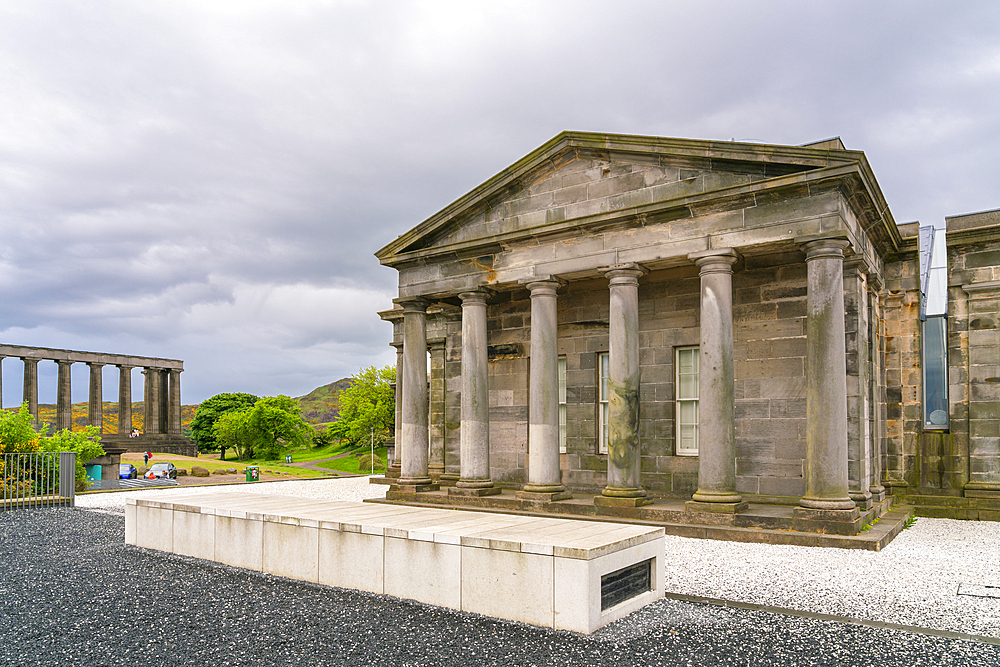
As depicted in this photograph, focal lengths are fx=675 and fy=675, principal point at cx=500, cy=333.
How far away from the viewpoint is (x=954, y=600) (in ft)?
28.9

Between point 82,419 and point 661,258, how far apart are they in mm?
95852

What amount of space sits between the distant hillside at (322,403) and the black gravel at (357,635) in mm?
143988

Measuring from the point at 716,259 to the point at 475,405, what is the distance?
7125mm

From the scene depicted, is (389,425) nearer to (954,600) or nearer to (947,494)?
(947,494)

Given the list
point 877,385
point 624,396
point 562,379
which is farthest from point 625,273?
point 877,385

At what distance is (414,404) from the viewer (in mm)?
18453

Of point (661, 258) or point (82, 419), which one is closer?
point (661, 258)

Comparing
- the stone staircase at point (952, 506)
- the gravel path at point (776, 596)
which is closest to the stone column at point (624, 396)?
the gravel path at point (776, 596)

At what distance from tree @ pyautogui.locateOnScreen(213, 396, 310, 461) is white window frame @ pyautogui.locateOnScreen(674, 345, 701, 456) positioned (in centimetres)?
6153

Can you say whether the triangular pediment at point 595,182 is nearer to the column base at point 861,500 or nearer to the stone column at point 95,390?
the column base at point 861,500

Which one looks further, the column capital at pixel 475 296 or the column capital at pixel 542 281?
the column capital at pixel 475 296

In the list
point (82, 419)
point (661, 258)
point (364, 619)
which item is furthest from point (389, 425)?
point (82, 419)

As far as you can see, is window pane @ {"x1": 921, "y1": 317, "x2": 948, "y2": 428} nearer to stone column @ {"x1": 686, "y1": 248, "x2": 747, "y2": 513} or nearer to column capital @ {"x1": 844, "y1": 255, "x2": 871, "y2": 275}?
column capital @ {"x1": 844, "y1": 255, "x2": 871, "y2": 275}

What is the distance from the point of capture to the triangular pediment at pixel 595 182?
13953 mm
